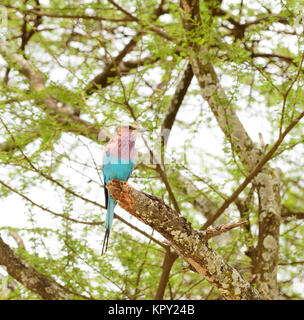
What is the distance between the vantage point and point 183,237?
9.93 ft

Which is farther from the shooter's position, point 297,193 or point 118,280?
point 297,193

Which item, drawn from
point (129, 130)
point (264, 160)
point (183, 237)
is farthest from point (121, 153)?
point (264, 160)

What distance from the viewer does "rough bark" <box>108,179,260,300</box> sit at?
3023mm

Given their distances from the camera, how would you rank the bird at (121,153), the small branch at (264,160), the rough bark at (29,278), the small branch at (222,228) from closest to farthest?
the small branch at (222,228) → the bird at (121,153) → the small branch at (264,160) → the rough bark at (29,278)

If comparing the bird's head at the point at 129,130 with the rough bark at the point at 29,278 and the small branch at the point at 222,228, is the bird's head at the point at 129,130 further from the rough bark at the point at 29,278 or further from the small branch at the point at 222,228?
the rough bark at the point at 29,278

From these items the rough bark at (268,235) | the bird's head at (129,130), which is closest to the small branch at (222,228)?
the bird's head at (129,130)

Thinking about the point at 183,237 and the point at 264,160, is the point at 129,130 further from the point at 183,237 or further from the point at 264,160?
the point at 264,160

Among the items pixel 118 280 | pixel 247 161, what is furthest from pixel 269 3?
pixel 118 280

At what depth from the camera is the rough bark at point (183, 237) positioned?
9.92 ft

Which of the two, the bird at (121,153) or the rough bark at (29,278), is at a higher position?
the bird at (121,153)

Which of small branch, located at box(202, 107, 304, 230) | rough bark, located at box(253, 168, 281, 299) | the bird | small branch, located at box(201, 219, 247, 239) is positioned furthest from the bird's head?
rough bark, located at box(253, 168, 281, 299)

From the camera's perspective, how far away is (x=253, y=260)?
5.47m
